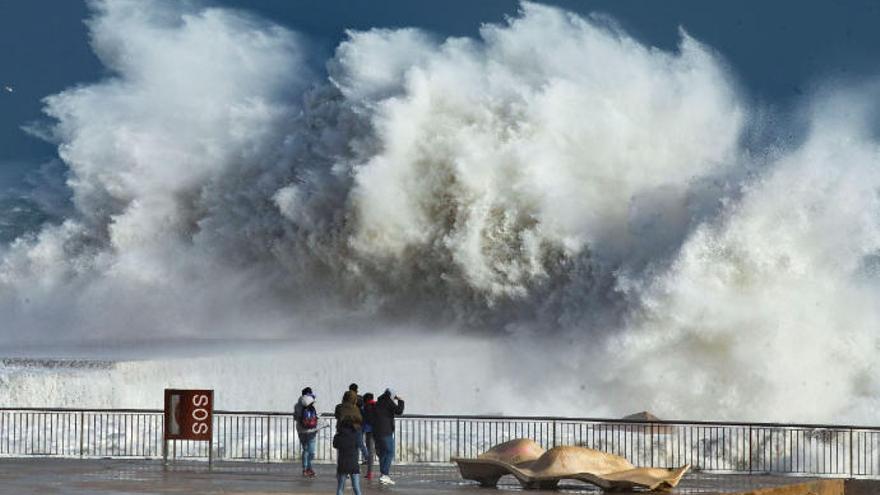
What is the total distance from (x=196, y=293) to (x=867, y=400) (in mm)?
31717

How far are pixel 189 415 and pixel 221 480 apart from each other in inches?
102

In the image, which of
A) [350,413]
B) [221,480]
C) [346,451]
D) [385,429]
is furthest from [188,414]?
[346,451]

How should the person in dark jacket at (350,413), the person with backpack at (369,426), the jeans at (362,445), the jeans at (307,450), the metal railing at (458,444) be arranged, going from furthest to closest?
the metal railing at (458,444), the jeans at (307,450), the person with backpack at (369,426), the jeans at (362,445), the person in dark jacket at (350,413)

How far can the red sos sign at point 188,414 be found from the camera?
29000 millimetres

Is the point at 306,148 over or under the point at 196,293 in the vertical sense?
over

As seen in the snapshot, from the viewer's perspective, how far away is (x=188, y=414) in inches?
1147

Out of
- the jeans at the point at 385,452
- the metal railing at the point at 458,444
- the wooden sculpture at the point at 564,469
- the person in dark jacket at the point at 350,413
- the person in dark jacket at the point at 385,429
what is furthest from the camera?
the metal railing at the point at 458,444

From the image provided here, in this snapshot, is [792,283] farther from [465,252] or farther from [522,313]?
[465,252]

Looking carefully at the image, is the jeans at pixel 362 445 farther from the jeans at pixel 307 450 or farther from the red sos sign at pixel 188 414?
the red sos sign at pixel 188 414

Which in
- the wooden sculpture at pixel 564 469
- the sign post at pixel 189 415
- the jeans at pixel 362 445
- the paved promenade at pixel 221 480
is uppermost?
the sign post at pixel 189 415

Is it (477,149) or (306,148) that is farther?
(306,148)

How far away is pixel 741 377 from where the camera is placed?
49.2 metres

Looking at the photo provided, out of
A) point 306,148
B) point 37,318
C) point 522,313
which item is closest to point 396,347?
point 522,313

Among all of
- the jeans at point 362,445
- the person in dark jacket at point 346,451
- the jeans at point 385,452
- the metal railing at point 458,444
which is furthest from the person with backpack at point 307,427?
the person in dark jacket at point 346,451
